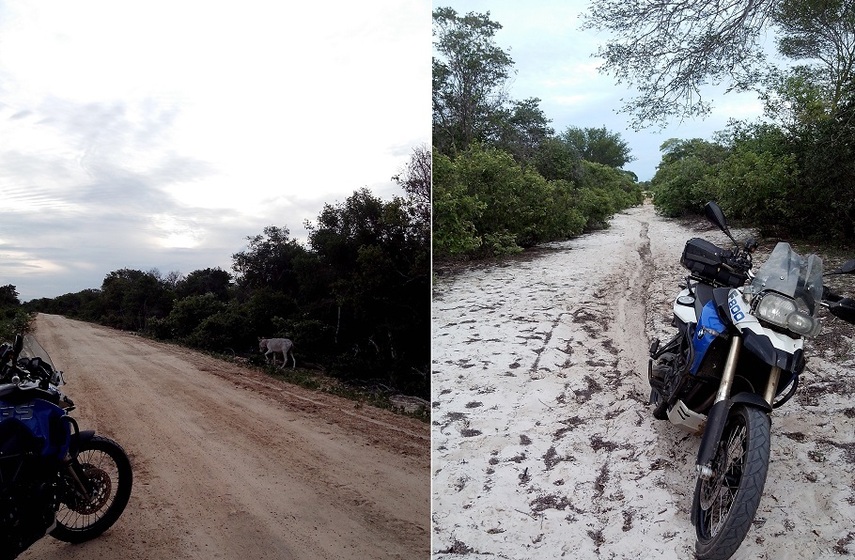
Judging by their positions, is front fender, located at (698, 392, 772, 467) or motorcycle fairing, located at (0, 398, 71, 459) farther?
front fender, located at (698, 392, 772, 467)

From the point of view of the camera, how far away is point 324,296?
1610 mm

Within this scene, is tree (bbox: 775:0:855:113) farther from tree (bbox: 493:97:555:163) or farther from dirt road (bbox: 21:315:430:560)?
dirt road (bbox: 21:315:430:560)

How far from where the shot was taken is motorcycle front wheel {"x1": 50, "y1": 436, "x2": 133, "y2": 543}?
99cm

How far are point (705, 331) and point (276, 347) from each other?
1.02 metres

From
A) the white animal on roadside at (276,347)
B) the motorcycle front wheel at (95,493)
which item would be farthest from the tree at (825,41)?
the motorcycle front wheel at (95,493)

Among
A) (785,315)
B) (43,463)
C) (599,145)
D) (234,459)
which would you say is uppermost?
(599,145)

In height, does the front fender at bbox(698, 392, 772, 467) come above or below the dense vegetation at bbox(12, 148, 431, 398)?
below

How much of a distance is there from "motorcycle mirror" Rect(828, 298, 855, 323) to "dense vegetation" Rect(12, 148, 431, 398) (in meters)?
1.03

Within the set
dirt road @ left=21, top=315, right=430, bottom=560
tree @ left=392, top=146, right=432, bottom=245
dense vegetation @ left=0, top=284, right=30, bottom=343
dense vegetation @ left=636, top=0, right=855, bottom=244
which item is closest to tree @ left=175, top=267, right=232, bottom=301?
dirt road @ left=21, top=315, right=430, bottom=560

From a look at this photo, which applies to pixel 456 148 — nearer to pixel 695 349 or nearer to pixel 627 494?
pixel 695 349

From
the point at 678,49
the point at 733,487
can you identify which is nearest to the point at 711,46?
the point at 678,49

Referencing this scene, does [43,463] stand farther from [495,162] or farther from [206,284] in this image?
[495,162]

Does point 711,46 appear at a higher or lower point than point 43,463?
higher

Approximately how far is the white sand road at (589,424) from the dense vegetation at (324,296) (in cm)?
14
